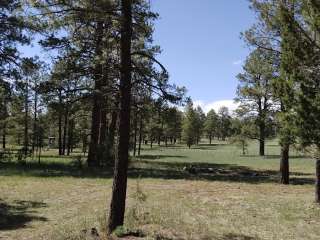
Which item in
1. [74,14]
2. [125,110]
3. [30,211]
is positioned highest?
[74,14]

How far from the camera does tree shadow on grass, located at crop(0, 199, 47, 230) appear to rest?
1418 cm

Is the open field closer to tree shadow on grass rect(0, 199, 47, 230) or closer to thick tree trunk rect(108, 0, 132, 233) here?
tree shadow on grass rect(0, 199, 47, 230)

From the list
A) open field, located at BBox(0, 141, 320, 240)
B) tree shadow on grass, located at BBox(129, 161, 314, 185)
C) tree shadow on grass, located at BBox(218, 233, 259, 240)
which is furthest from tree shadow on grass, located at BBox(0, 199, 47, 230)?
tree shadow on grass, located at BBox(129, 161, 314, 185)

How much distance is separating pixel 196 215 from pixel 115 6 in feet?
24.0

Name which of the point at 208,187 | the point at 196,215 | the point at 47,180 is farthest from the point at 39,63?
the point at 196,215

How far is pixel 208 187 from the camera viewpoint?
24125mm

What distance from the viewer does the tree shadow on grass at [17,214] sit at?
14.2 meters

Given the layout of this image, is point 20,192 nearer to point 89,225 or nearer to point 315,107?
point 89,225

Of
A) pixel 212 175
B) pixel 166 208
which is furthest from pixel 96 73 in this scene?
pixel 212 175

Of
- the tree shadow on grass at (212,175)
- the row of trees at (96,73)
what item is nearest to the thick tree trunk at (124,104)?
the row of trees at (96,73)

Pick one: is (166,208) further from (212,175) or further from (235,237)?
(212,175)

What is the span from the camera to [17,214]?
1566 cm

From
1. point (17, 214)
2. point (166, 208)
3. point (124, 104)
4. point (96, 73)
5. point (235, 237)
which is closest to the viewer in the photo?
point (124, 104)

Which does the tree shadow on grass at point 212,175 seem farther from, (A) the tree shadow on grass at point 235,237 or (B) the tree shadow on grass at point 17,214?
(A) the tree shadow on grass at point 235,237
